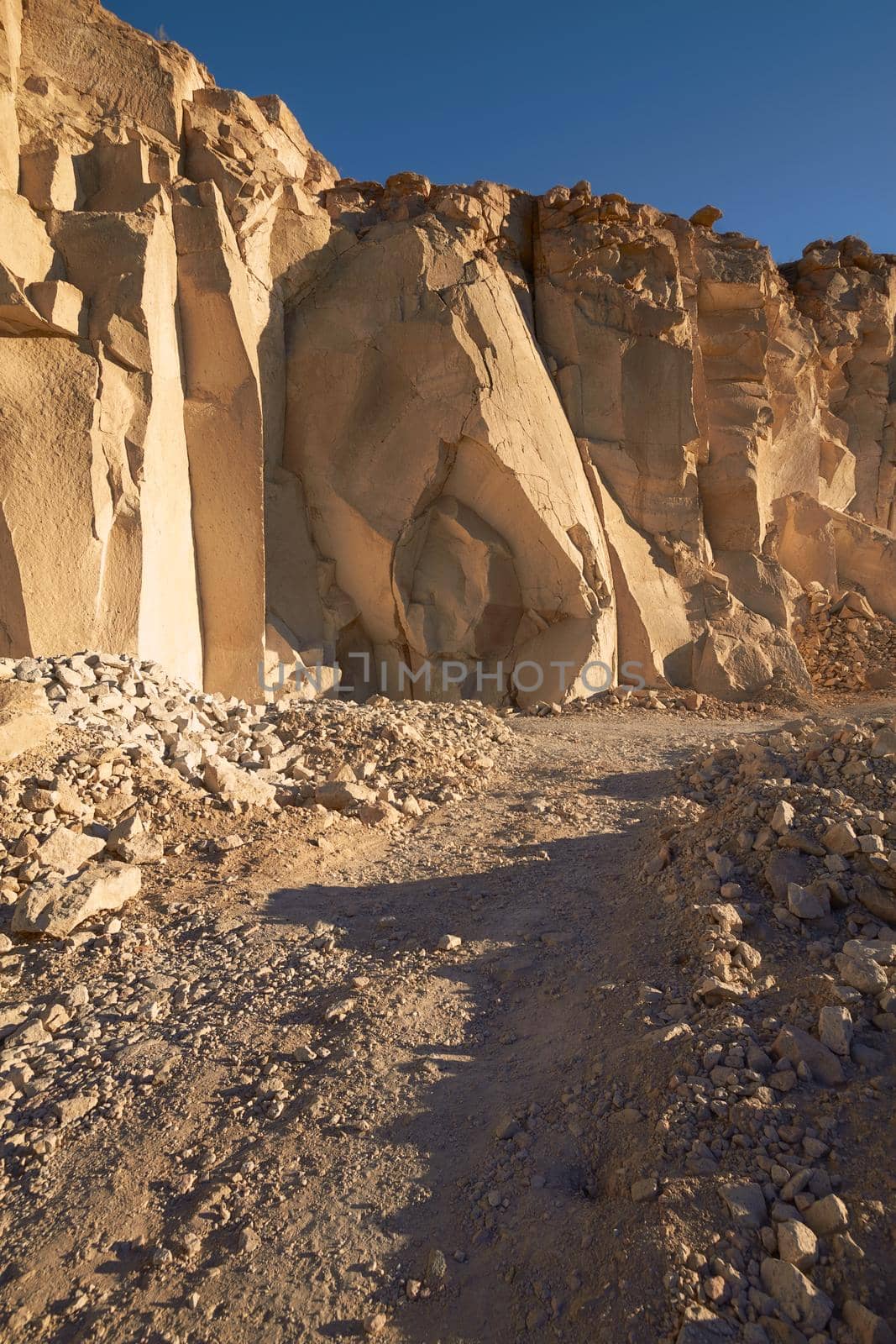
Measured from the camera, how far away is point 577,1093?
90.0 inches

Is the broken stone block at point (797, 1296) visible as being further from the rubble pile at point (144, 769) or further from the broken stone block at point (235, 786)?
the broken stone block at point (235, 786)

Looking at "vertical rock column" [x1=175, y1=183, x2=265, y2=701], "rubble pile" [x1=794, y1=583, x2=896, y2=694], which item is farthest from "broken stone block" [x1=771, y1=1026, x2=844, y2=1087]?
"rubble pile" [x1=794, y1=583, x2=896, y2=694]

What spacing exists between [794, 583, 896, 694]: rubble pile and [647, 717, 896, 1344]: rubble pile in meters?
9.08

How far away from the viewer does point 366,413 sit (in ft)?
32.8

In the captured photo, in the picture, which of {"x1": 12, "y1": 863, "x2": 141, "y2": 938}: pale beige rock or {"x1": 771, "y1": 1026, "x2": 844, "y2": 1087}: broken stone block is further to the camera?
{"x1": 12, "y1": 863, "x2": 141, "y2": 938}: pale beige rock

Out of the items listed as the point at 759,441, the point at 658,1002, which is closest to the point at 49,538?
the point at 658,1002

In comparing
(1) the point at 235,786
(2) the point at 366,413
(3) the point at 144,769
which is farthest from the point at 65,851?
(2) the point at 366,413

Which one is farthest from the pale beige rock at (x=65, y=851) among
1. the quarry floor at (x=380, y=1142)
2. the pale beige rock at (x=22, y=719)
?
the pale beige rock at (x=22, y=719)

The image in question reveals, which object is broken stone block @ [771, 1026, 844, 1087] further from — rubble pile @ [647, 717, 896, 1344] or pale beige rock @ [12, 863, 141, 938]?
pale beige rock @ [12, 863, 141, 938]

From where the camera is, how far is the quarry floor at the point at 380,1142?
1733mm

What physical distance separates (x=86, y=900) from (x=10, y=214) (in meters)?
6.23

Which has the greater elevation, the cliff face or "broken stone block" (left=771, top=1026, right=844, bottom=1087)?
the cliff face

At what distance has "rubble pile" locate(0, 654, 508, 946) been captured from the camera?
362cm

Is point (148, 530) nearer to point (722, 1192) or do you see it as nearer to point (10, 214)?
point (10, 214)
